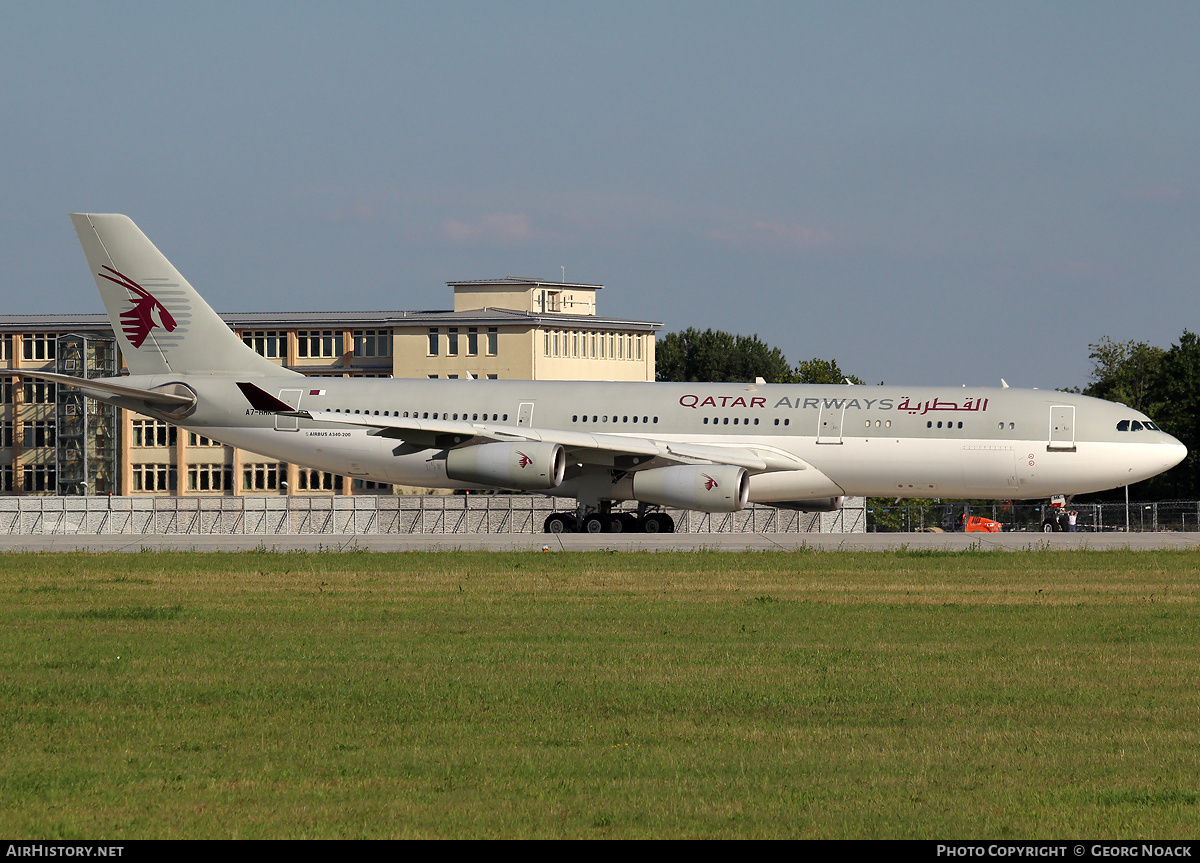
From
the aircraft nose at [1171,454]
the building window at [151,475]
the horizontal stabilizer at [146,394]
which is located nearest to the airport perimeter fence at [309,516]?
the horizontal stabilizer at [146,394]

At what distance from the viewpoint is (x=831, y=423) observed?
3441cm

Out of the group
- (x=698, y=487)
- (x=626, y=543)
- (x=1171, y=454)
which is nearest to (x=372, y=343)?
(x=698, y=487)

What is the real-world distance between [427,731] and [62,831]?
10.8 feet

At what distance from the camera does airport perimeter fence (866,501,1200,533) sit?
47.5 m

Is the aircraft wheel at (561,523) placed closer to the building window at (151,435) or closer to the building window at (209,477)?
the building window at (209,477)

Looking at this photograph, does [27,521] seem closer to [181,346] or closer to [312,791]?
[181,346]

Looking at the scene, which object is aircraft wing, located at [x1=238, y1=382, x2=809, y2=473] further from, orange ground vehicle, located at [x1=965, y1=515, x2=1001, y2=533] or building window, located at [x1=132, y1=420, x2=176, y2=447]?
building window, located at [x1=132, y1=420, x2=176, y2=447]

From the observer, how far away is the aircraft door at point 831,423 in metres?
34.3

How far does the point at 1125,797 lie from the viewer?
8.43 meters

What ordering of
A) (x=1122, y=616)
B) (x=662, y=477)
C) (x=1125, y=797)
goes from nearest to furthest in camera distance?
(x=1125, y=797) → (x=1122, y=616) → (x=662, y=477)

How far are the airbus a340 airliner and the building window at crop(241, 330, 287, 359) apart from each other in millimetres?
54636

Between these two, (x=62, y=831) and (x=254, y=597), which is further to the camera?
(x=254, y=597)

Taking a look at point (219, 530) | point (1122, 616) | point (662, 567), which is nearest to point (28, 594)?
point (662, 567)

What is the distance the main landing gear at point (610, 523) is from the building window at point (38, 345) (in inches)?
2571
